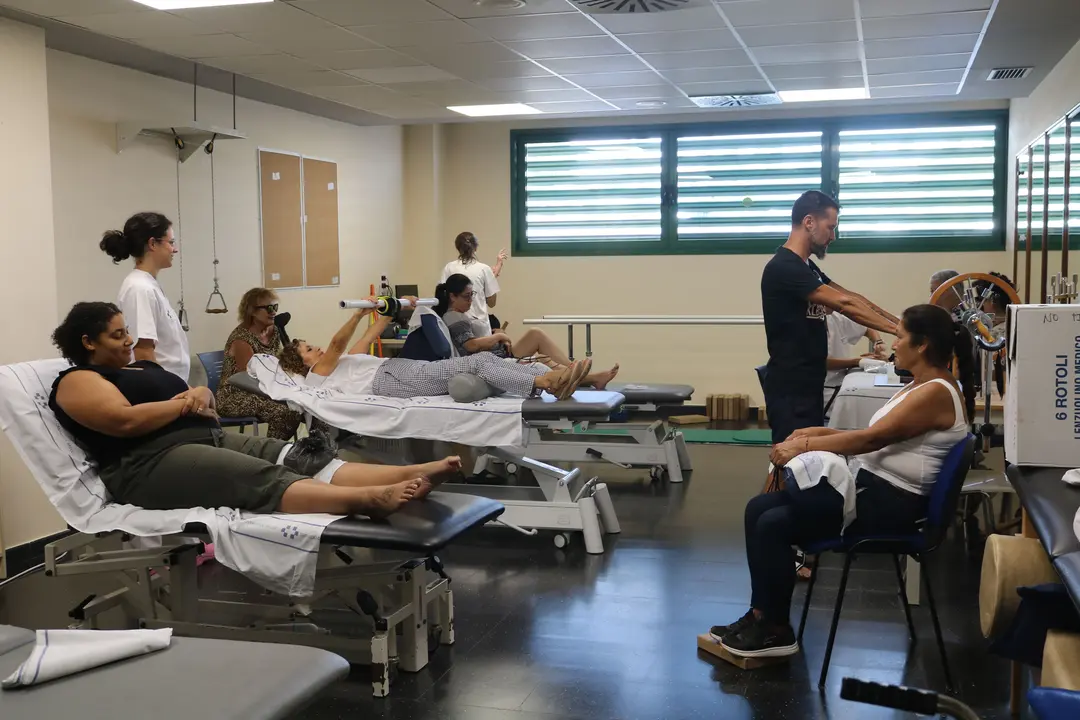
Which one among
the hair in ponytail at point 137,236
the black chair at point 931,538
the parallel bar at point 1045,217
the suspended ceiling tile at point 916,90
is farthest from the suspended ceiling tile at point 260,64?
the parallel bar at point 1045,217

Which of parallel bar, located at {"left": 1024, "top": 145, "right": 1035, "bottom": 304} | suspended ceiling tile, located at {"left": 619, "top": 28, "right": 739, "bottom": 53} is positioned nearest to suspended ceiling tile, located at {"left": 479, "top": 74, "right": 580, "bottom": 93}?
suspended ceiling tile, located at {"left": 619, "top": 28, "right": 739, "bottom": 53}

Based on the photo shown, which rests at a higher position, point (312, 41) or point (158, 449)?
point (312, 41)

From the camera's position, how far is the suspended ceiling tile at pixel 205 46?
179 inches

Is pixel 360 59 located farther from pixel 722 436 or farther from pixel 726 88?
pixel 722 436

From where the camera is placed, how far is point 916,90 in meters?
6.25

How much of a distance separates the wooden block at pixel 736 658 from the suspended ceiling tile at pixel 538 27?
261cm

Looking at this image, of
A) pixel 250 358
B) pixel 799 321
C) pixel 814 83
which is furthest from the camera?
pixel 814 83

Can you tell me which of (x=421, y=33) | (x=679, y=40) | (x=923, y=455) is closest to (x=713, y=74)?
(x=679, y=40)

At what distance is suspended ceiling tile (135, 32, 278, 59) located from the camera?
454 centimetres

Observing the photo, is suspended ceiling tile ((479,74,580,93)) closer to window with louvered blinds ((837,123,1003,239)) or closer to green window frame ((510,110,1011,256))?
green window frame ((510,110,1011,256))

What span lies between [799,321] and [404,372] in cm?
190

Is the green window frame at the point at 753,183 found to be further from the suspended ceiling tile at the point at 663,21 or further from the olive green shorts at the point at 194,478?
the olive green shorts at the point at 194,478

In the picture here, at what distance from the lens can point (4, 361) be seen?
13.2 ft

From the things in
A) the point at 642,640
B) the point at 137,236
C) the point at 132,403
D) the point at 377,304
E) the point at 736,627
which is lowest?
the point at 642,640
